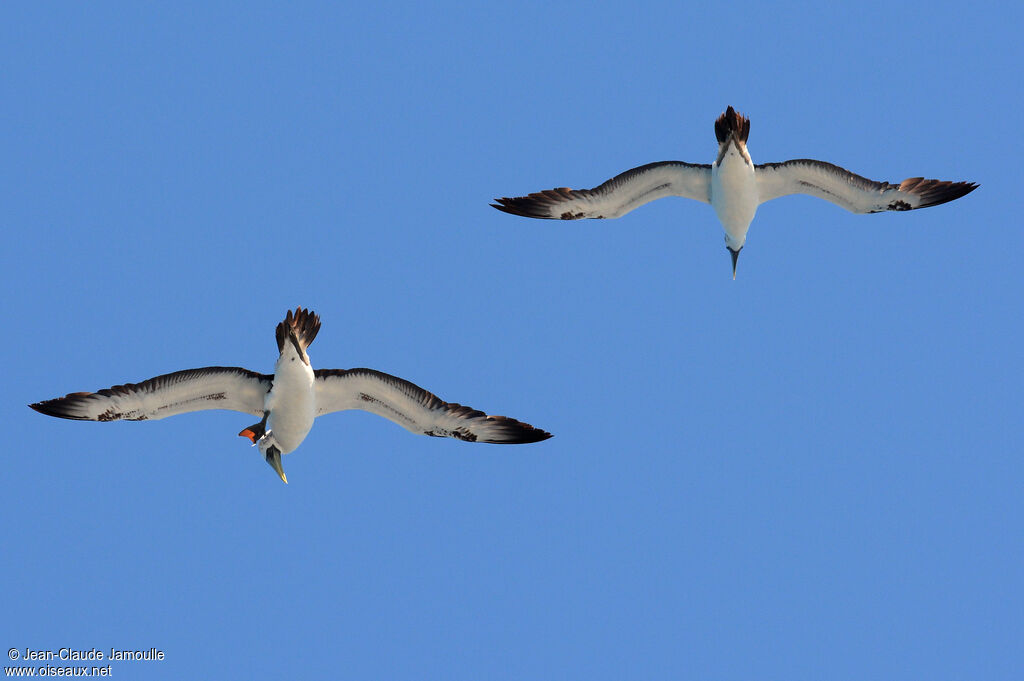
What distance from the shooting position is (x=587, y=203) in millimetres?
30156

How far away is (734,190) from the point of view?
96.0 feet

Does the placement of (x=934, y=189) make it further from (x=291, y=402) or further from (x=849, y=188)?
(x=291, y=402)

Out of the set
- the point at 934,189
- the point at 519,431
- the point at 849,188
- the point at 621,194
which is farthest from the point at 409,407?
the point at 934,189

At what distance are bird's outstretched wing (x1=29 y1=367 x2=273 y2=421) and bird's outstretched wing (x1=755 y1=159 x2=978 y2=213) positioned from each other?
9.41 m

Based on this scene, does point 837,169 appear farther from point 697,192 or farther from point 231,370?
point 231,370

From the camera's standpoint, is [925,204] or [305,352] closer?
[305,352]

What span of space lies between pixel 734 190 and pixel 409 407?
22.3 ft

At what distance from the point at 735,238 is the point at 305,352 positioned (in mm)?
8456

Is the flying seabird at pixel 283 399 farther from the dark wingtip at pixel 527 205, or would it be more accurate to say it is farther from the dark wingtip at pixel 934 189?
the dark wingtip at pixel 934 189

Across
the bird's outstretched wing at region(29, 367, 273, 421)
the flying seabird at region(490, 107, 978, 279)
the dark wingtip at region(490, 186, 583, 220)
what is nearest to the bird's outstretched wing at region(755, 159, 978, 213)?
the flying seabird at region(490, 107, 978, 279)

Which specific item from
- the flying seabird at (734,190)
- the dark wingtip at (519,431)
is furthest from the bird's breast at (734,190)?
the dark wingtip at (519,431)

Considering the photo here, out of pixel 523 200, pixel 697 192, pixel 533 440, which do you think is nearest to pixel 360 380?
pixel 533 440

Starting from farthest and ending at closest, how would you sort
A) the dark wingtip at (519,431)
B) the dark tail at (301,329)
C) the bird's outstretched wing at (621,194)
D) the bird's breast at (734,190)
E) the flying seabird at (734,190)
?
1. the bird's outstretched wing at (621,194)
2. the flying seabird at (734,190)
3. the bird's breast at (734,190)
4. the dark wingtip at (519,431)
5. the dark tail at (301,329)

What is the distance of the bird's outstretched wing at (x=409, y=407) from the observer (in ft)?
89.6
